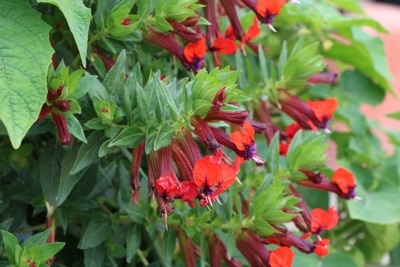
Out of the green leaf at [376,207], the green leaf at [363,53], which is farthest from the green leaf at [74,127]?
the green leaf at [363,53]

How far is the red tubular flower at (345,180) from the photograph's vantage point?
0.80m

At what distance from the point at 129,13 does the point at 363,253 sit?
27.7 inches

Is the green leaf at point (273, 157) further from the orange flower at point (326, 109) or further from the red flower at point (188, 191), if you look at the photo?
the red flower at point (188, 191)

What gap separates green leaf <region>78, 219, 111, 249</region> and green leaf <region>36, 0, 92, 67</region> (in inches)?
8.9

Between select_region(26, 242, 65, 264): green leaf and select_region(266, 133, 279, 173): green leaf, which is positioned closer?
select_region(26, 242, 65, 264): green leaf

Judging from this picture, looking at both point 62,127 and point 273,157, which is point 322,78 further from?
point 62,127

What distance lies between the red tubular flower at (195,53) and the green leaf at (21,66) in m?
0.16

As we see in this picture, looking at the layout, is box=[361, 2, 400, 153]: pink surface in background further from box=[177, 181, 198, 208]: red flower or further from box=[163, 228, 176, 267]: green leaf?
box=[177, 181, 198, 208]: red flower

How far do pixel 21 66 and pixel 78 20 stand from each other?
6cm

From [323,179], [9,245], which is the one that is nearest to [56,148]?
[9,245]

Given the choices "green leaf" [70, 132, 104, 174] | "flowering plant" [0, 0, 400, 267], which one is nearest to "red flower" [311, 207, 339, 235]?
"flowering plant" [0, 0, 400, 267]

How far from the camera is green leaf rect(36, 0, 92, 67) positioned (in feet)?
1.96

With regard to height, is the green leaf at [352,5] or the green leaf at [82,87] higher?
the green leaf at [82,87]

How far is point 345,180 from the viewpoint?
2.64ft
